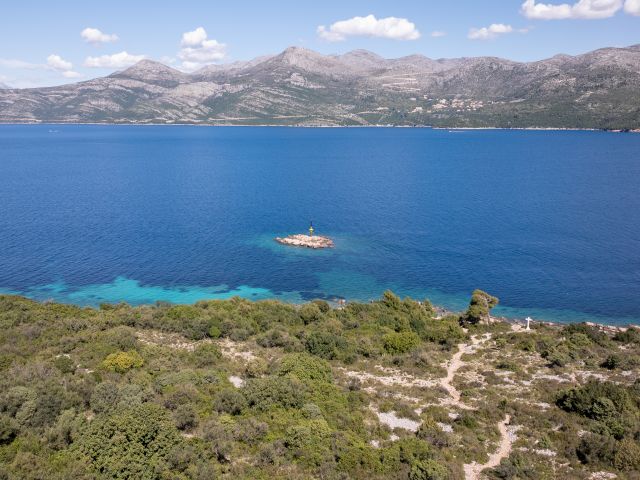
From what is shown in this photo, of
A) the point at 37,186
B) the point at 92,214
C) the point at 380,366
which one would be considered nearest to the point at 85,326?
the point at 380,366

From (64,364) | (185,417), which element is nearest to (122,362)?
(64,364)

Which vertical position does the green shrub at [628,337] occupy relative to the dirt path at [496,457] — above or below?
below

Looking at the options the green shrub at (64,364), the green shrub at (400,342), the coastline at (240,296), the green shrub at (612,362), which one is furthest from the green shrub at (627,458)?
the green shrub at (64,364)

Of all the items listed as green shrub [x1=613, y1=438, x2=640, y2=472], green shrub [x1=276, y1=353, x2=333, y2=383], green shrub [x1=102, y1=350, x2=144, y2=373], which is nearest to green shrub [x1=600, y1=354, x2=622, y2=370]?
green shrub [x1=613, y1=438, x2=640, y2=472]

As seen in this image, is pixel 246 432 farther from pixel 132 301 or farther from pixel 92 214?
pixel 92 214

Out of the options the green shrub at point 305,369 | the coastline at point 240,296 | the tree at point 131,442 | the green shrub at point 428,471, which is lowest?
the coastline at point 240,296

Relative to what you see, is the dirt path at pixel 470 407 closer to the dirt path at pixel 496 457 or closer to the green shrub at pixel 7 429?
the dirt path at pixel 496 457
